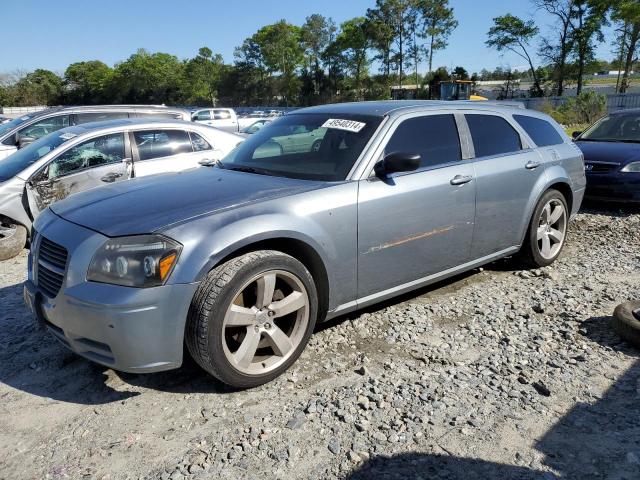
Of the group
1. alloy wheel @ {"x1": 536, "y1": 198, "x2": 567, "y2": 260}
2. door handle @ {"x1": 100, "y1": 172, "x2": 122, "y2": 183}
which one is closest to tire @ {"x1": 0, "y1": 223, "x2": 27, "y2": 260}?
door handle @ {"x1": 100, "y1": 172, "x2": 122, "y2": 183}

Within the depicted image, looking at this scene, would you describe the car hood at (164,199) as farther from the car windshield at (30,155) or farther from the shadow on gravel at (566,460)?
the car windshield at (30,155)

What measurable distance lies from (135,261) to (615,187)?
7.18 metres

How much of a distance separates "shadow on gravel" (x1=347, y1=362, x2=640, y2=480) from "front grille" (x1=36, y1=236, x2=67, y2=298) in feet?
6.37

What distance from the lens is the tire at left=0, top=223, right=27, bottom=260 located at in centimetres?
593

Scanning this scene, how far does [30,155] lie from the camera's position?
6477 millimetres

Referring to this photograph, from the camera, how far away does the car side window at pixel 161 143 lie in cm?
684

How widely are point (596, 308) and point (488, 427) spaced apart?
6.99 feet

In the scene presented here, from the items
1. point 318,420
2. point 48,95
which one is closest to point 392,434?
point 318,420

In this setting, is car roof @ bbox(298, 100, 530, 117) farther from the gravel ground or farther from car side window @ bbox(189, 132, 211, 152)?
car side window @ bbox(189, 132, 211, 152)

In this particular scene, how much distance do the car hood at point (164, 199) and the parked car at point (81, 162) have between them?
9.73ft

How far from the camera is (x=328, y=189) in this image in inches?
135

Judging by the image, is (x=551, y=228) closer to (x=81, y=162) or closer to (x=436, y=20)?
(x=81, y=162)

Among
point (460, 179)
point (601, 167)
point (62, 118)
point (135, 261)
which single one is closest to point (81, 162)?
point (62, 118)

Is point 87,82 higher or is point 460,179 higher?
point 87,82
